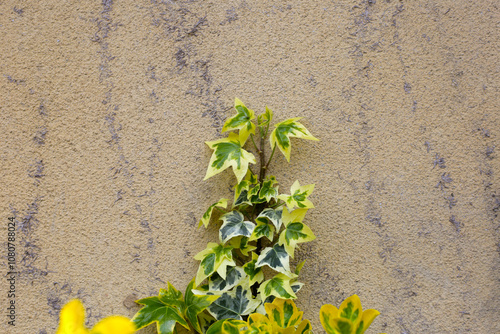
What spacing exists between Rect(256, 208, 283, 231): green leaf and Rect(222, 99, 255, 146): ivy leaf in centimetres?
18

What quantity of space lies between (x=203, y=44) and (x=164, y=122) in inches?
8.4

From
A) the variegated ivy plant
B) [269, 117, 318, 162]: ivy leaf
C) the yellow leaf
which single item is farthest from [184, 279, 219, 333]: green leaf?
the yellow leaf

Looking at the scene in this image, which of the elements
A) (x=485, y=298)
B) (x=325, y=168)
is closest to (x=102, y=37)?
(x=325, y=168)

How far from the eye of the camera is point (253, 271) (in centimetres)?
82

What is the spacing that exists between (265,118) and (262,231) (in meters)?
0.27

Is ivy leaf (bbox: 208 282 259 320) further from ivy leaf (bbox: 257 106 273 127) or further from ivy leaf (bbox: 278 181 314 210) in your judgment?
ivy leaf (bbox: 257 106 273 127)

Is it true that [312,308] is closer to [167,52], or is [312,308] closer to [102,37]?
[167,52]

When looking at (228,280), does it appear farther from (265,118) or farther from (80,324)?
(80,324)

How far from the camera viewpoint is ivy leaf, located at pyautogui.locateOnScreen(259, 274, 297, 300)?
2.56ft

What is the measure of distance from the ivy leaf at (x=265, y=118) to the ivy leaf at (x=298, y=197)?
0.16 meters

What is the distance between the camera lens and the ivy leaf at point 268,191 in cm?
83

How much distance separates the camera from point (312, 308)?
86 cm

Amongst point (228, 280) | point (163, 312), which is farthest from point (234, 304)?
point (163, 312)

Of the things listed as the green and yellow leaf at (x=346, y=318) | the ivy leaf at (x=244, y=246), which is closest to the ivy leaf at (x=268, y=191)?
the ivy leaf at (x=244, y=246)
